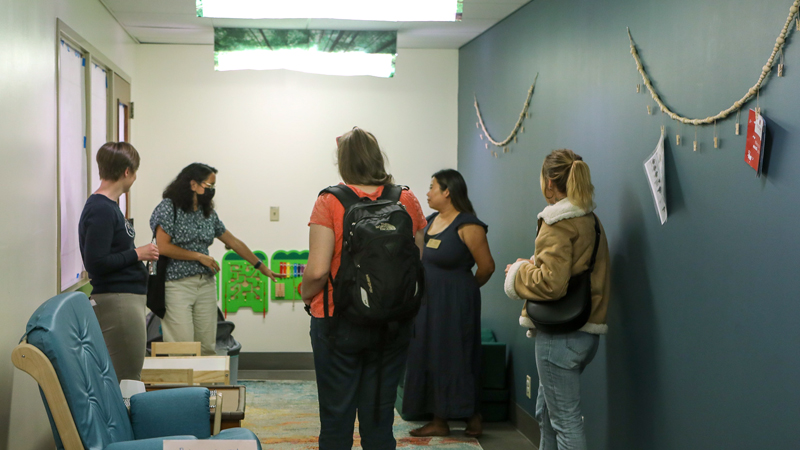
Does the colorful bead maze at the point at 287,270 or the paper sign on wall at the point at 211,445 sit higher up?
the paper sign on wall at the point at 211,445

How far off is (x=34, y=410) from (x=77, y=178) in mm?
1270

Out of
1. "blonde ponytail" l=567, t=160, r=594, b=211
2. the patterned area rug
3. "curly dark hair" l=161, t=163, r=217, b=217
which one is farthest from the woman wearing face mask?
"blonde ponytail" l=567, t=160, r=594, b=211

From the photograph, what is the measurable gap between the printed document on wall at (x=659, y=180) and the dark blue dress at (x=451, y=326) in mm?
1368

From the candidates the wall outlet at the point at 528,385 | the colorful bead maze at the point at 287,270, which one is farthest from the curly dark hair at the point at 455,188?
the colorful bead maze at the point at 287,270

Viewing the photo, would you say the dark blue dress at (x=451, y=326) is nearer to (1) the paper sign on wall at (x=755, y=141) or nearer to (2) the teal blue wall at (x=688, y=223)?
(2) the teal blue wall at (x=688, y=223)

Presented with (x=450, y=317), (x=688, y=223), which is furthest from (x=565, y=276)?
(x=450, y=317)

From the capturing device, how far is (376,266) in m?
2.05

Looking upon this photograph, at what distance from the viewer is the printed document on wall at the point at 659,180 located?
2.36 metres

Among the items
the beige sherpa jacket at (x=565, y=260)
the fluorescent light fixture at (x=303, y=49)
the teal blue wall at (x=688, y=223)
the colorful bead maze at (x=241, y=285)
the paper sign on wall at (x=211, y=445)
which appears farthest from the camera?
the colorful bead maze at (x=241, y=285)

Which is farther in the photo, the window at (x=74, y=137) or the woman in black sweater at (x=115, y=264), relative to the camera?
the window at (x=74, y=137)

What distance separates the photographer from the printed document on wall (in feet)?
7.73

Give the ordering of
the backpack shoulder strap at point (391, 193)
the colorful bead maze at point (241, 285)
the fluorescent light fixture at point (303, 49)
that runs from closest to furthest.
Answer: the backpack shoulder strap at point (391, 193) < the fluorescent light fixture at point (303, 49) < the colorful bead maze at point (241, 285)

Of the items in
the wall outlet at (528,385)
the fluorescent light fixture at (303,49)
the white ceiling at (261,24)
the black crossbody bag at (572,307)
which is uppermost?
the white ceiling at (261,24)

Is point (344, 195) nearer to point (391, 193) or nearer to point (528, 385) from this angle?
point (391, 193)
